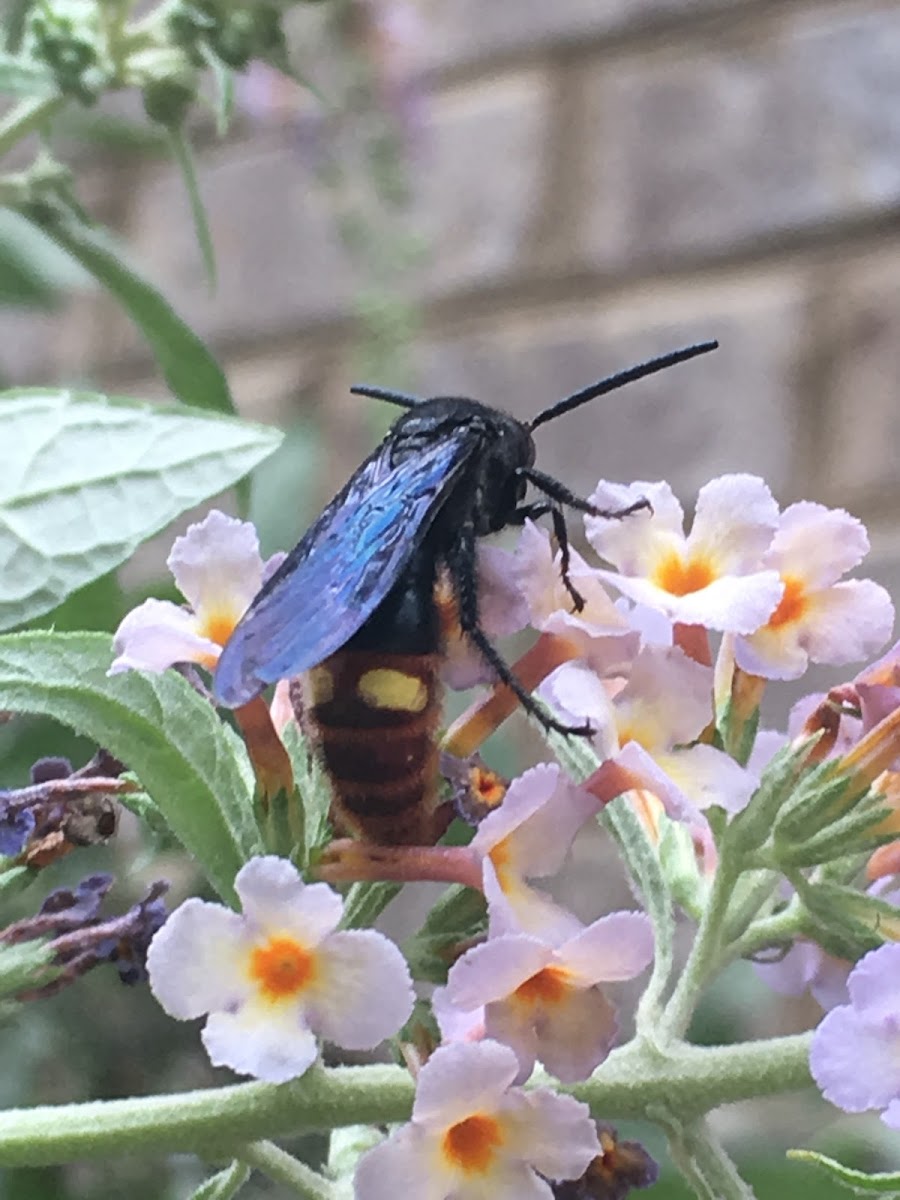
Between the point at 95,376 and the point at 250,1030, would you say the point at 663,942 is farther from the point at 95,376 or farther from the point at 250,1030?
the point at 95,376

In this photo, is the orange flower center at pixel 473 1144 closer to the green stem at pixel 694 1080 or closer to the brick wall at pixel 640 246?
the green stem at pixel 694 1080

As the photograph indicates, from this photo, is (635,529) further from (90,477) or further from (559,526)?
(90,477)

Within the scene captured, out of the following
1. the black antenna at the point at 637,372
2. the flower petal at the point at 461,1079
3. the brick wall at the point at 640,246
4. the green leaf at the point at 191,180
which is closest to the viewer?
the flower petal at the point at 461,1079

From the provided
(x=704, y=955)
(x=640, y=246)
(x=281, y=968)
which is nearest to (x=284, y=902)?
(x=281, y=968)

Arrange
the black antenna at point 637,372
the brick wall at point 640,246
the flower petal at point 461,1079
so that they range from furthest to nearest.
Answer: the brick wall at point 640,246, the black antenna at point 637,372, the flower petal at point 461,1079

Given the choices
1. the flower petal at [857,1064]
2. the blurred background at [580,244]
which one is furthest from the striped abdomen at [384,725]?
the blurred background at [580,244]

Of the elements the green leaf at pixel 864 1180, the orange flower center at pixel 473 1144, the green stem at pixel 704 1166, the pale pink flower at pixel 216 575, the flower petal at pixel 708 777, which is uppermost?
the pale pink flower at pixel 216 575
